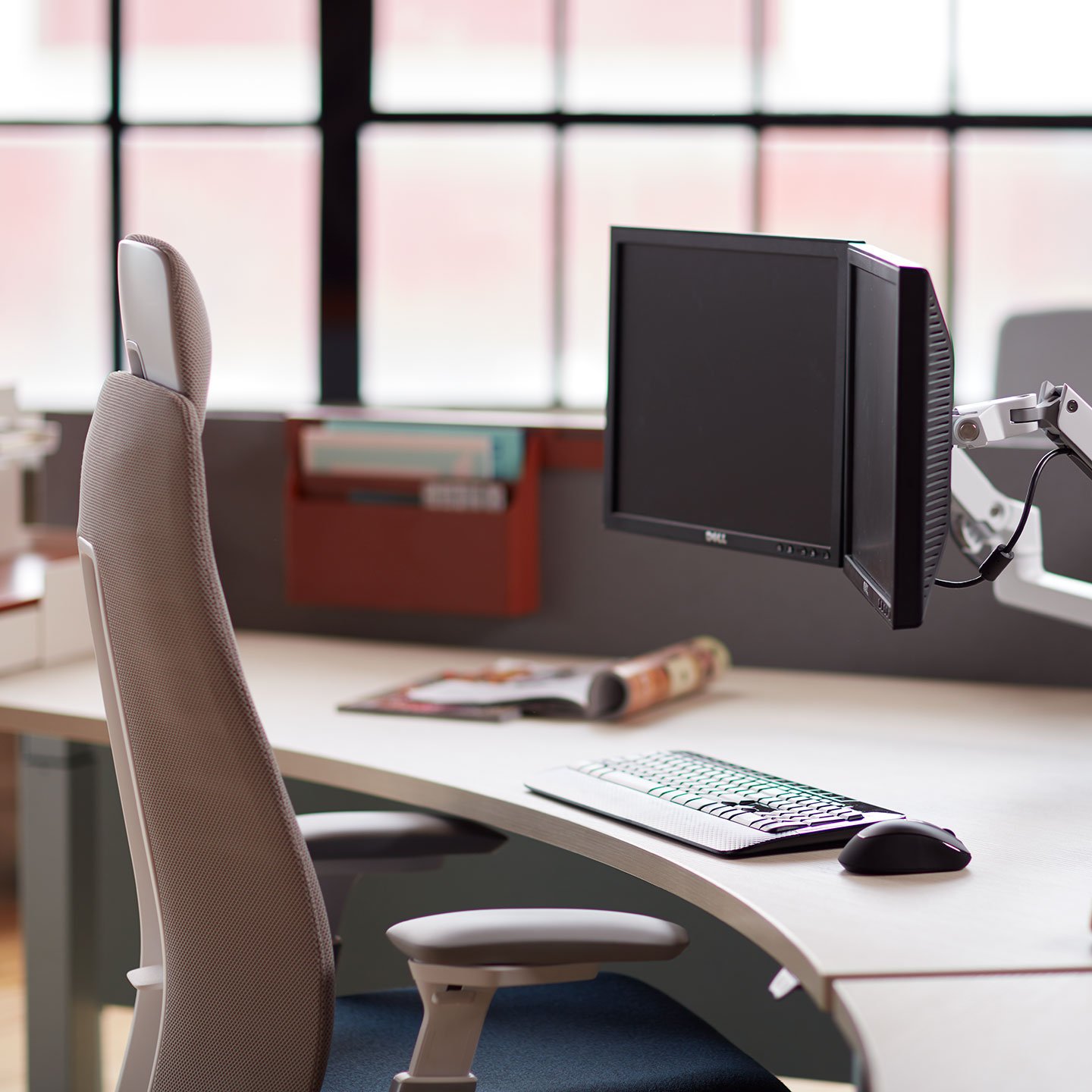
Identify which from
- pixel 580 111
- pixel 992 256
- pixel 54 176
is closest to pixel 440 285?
pixel 580 111

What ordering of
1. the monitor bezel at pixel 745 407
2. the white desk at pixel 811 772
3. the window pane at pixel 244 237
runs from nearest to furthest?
the white desk at pixel 811 772 → the monitor bezel at pixel 745 407 → the window pane at pixel 244 237

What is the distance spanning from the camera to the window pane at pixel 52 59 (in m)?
3.05

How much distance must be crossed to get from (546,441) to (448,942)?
119 cm

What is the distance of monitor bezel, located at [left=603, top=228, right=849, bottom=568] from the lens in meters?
1.51

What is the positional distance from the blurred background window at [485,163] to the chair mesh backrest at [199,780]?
1660mm

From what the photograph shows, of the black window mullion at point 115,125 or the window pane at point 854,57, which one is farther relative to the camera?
the black window mullion at point 115,125

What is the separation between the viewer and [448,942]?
1114 millimetres

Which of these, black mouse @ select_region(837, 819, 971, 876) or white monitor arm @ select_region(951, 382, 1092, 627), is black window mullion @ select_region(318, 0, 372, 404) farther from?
black mouse @ select_region(837, 819, 971, 876)

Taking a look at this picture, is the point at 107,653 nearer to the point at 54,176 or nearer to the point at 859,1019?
the point at 859,1019

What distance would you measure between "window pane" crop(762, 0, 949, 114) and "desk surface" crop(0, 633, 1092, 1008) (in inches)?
48.7

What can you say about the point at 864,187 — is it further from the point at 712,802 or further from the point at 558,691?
the point at 712,802

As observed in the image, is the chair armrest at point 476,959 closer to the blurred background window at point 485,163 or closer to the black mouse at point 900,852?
the black mouse at point 900,852

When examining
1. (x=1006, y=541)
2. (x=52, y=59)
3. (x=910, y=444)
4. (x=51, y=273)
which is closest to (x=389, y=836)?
(x=910, y=444)

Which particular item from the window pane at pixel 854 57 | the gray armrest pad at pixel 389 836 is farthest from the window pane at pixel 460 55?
the gray armrest pad at pixel 389 836
